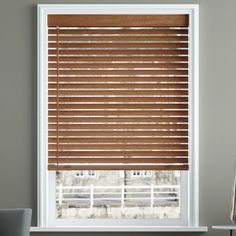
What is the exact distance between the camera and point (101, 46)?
531cm

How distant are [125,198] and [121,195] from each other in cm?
4

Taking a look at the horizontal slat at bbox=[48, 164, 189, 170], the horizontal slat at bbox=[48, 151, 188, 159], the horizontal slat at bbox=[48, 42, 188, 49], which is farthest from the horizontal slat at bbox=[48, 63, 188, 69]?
the horizontal slat at bbox=[48, 164, 189, 170]

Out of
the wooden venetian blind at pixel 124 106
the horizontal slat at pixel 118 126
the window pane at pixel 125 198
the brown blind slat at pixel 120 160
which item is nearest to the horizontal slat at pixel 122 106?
the wooden venetian blind at pixel 124 106

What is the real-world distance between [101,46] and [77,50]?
0.18 meters

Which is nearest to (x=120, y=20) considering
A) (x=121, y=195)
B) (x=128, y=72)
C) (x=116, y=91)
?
(x=128, y=72)

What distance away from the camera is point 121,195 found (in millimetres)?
5395

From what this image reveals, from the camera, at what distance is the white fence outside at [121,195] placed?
212 inches

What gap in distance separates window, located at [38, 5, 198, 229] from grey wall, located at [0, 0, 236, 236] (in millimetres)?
90
